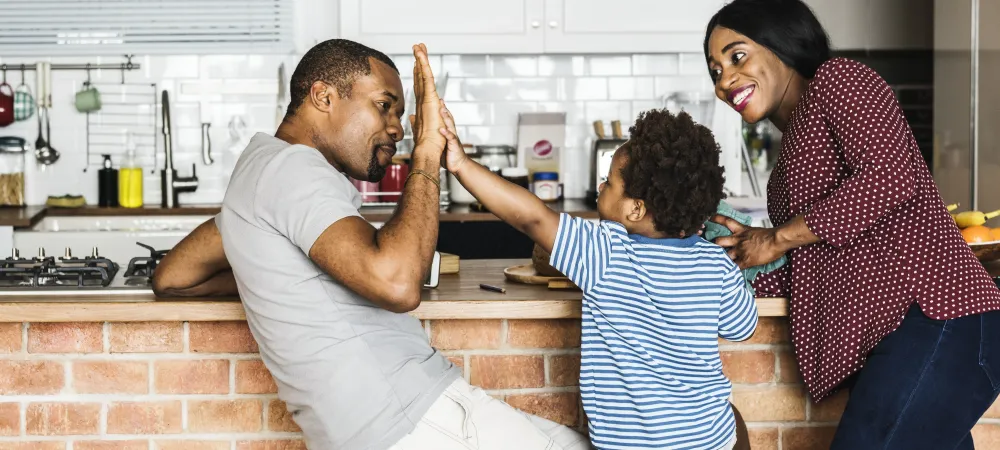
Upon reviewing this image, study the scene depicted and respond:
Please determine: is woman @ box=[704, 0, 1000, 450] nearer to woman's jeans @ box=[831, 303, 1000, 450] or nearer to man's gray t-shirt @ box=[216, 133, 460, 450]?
woman's jeans @ box=[831, 303, 1000, 450]

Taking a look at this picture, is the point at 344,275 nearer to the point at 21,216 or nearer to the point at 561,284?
the point at 561,284

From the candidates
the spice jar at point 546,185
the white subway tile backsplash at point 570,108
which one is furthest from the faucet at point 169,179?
the white subway tile backsplash at point 570,108

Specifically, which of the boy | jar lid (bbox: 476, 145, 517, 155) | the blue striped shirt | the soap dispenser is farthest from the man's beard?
the soap dispenser

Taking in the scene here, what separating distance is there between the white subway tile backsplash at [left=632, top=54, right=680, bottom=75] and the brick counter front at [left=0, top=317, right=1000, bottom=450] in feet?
9.99

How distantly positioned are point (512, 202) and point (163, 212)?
311cm

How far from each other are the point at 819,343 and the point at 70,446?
61.1 inches

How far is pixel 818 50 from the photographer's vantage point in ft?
6.67

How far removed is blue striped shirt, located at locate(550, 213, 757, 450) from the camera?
1.68 meters

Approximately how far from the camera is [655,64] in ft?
16.3

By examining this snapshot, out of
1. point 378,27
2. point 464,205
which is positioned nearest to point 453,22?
point 378,27

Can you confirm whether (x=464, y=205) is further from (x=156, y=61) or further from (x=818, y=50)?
(x=818, y=50)

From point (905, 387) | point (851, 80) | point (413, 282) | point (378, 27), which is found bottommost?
point (905, 387)

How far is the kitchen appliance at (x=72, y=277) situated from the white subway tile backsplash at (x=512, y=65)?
2884 mm

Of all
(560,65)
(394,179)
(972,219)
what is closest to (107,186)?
(394,179)
